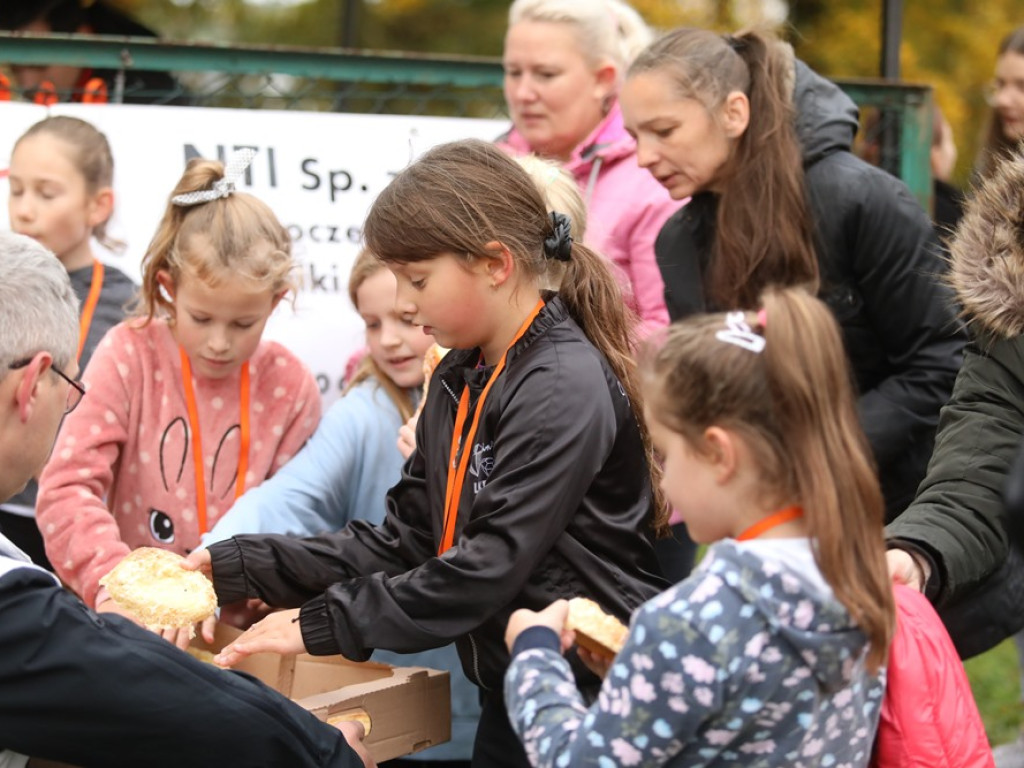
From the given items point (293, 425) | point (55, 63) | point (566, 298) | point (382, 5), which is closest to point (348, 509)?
point (293, 425)

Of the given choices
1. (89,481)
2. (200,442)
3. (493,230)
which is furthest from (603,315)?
(89,481)

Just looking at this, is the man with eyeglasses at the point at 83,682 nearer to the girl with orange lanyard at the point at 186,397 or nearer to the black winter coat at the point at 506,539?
the black winter coat at the point at 506,539

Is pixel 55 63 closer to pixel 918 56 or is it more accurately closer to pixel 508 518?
pixel 508 518

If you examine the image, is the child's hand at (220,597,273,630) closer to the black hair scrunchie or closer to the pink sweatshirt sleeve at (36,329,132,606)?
the pink sweatshirt sleeve at (36,329,132,606)

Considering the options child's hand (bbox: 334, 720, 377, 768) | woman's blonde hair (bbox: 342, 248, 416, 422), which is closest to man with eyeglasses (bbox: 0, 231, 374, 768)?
child's hand (bbox: 334, 720, 377, 768)

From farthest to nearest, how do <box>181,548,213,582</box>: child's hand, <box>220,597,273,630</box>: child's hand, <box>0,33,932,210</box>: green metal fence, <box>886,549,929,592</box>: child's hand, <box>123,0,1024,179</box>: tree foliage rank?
1. <box>123,0,1024,179</box>: tree foliage
2. <box>0,33,932,210</box>: green metal fence
3. <box>220,597,273,630</box>: child's hand
4. <box>181,548,213,582</box>: child's hand
5. <box>886,549,929,592</box>: child's hand

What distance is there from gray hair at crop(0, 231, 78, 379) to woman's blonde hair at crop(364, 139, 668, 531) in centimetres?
61

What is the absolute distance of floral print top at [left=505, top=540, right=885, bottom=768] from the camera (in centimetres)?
199

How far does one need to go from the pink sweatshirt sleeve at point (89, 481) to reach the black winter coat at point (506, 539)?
610 mm

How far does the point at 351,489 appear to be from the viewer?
3695 millimetres

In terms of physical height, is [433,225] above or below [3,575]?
above

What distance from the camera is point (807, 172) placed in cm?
371

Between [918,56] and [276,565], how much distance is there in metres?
12.1

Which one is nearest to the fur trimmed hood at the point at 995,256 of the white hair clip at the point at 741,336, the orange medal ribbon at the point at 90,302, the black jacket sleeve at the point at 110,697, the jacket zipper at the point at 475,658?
the white hair clip at the point at 741,336
